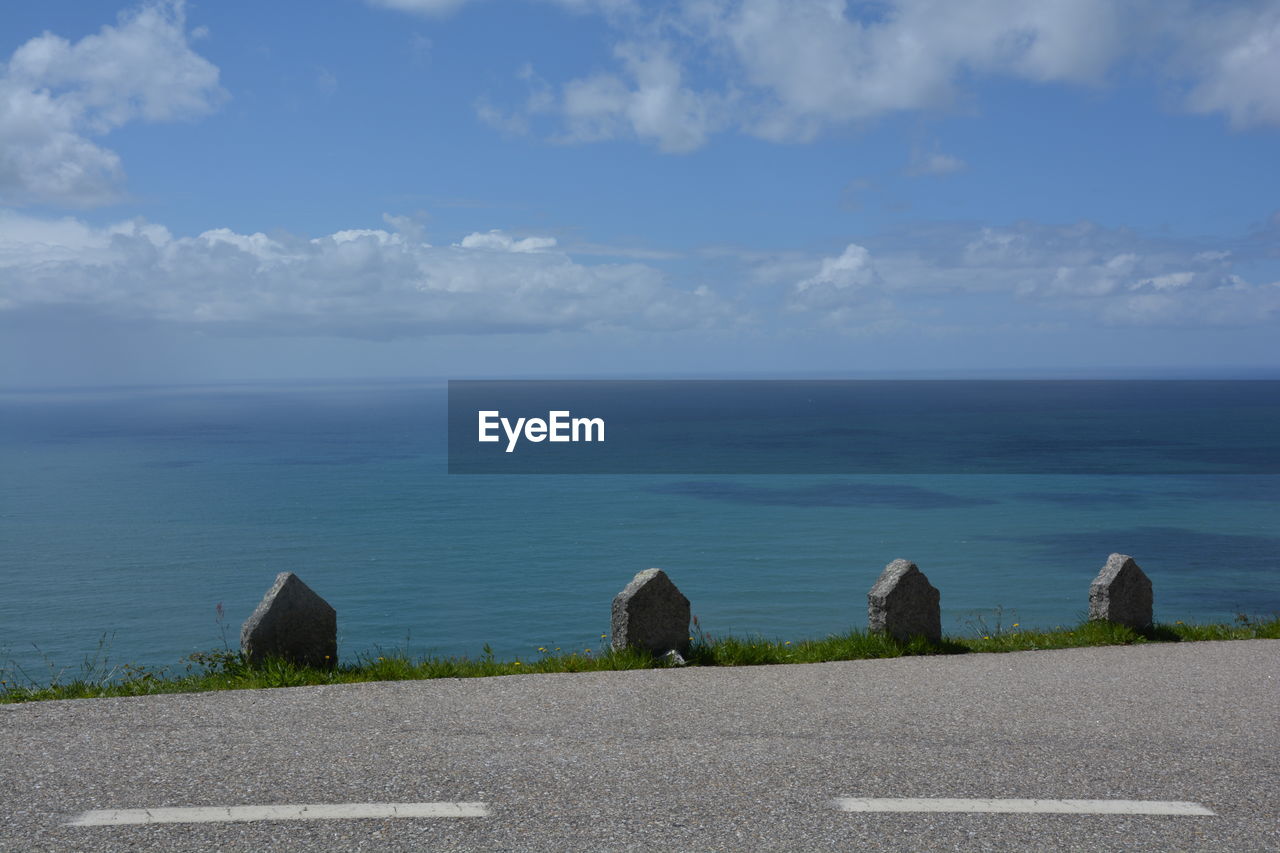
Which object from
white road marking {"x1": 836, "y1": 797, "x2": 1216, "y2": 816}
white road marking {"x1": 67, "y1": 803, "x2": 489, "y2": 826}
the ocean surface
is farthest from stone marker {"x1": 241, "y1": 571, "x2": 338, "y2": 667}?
the ocean surface

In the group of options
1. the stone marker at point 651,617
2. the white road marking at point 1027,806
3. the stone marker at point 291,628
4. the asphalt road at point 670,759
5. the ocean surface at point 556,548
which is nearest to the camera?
the asphalt road at point 670,759

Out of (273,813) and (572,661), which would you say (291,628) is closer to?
(572,661)

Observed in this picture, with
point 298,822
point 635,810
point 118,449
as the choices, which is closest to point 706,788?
point 635,810

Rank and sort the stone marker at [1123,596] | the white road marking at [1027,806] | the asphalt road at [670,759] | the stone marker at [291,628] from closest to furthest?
the asphalt road at [670,759]
the white road marking at [1027,806]
the stone marker at [291,628]
the stone marker at [1123,596]

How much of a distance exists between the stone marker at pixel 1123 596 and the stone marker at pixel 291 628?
684 cm

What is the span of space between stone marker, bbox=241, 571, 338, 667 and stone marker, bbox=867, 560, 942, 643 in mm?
4510

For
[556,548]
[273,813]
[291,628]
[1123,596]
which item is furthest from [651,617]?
[556,548]

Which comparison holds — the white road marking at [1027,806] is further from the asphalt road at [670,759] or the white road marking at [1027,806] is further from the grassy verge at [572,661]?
the grassy verge at [572,661]

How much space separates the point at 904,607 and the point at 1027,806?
403cm

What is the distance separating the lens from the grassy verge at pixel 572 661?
301 inches

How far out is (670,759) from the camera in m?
5.89

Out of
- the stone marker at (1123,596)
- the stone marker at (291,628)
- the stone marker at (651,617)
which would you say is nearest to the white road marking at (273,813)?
the stone marker at (291,628)

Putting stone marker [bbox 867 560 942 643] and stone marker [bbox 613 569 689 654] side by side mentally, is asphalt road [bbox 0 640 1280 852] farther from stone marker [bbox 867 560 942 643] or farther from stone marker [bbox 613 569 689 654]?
stone marker [bbox 867 560 942 643]

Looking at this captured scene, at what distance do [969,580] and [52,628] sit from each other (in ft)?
84.8
